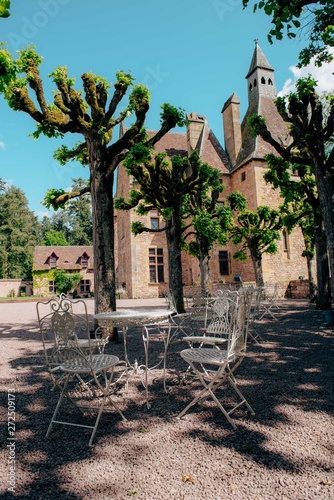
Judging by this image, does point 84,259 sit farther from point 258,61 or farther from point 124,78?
point 124,78

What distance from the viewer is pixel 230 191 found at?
25.1 meters

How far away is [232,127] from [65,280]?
22307 millimetres

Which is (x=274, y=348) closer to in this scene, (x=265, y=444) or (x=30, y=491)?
(x=265, y=444)

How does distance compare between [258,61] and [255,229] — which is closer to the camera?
[255,229]

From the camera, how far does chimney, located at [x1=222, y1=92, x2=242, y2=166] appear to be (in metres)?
25.5

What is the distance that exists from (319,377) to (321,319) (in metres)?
5.79

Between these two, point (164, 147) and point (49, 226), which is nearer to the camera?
point (164, 147)

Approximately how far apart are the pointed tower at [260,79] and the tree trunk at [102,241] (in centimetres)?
2323

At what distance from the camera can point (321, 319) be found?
9.51 m

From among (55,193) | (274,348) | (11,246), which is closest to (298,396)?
(274,348)

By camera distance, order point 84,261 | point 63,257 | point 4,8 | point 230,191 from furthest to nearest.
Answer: point 63,257
point 84,261
point 230,191
point 4,8

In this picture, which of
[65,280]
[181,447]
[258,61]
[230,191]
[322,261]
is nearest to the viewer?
[181,447]

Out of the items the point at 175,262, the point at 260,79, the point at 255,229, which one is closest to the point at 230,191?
the point at 255,229

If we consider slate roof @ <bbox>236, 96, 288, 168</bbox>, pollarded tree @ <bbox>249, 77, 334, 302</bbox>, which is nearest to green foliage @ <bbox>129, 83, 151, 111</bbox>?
pollarded tree @ <bbox>249, 77, 334, 302</bbox>
